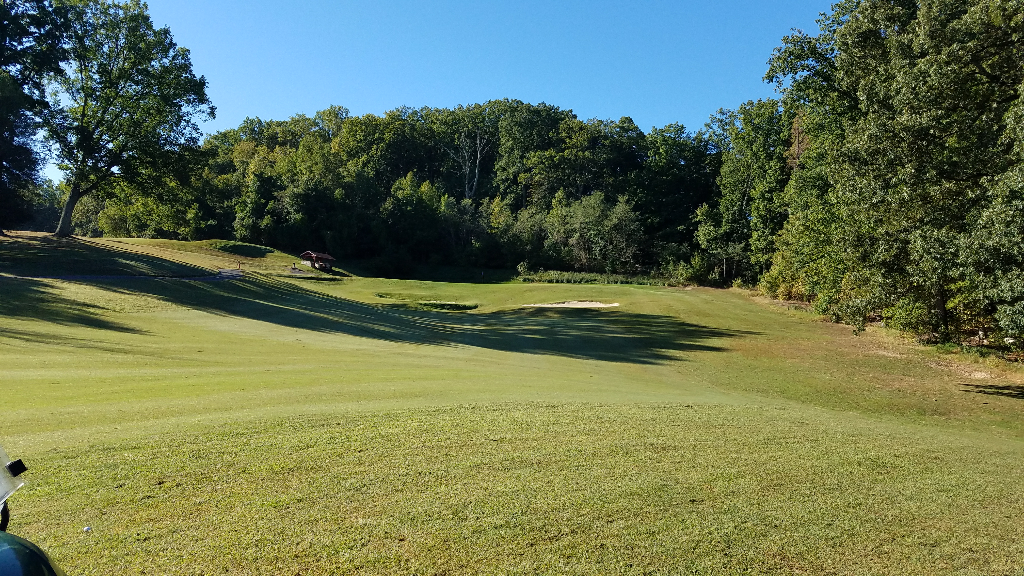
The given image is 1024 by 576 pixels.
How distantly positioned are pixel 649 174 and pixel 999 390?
204 ft

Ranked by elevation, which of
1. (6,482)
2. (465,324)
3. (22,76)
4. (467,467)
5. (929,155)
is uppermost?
(22,76)

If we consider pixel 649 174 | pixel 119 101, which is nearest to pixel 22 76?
pixel 119 101

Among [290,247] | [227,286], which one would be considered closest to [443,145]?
[290,247]

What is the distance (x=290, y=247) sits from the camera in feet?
213

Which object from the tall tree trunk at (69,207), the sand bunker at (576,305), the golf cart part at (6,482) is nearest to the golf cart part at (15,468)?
the golf cart part at (6,482)

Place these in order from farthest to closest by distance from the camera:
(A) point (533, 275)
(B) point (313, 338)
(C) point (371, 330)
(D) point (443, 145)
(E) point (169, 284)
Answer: (D) point (443, 145) → (A) point (533, 275) → (E) point (169, 284) → (C) point (371, 330) → (B) point (313, 338)

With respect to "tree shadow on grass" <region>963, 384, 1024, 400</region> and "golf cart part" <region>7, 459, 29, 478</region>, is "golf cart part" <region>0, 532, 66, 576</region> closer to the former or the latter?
"golf cart part" <region>7, 459, 29, 478</region>

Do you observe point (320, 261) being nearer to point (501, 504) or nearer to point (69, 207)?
point (69, 207)

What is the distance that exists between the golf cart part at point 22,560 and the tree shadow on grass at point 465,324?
64.3 feet

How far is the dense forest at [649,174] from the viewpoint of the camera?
1788 centimetres

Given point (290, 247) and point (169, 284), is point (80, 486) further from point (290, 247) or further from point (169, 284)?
point (290, 247)

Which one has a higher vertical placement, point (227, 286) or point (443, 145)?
point (443, 145)

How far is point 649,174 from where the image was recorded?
7775 cm

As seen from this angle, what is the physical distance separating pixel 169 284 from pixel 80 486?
98.2 feet
